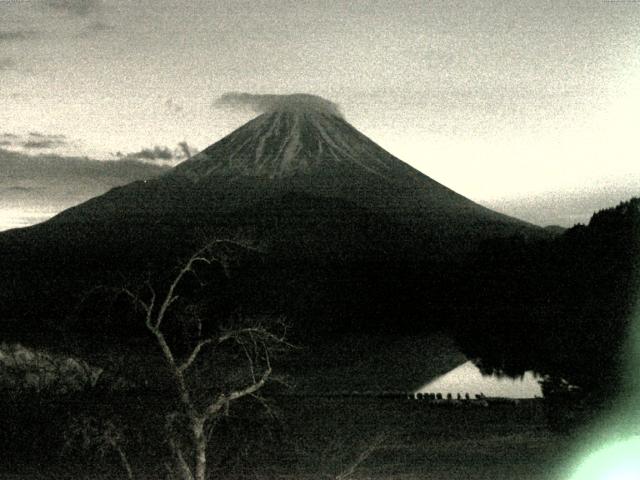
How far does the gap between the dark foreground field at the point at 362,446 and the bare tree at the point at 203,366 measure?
32.0 inches

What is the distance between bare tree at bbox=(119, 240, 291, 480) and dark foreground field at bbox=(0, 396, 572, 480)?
814 millimetres

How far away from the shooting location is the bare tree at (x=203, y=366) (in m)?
7.98

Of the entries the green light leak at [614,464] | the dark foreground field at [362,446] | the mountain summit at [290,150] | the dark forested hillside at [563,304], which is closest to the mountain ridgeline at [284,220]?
the mountain summit at [290,150]

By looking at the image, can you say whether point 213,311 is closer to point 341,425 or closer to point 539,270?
point 539,270

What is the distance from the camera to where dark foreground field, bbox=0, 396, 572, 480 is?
12828mm

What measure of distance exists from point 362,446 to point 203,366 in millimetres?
11816

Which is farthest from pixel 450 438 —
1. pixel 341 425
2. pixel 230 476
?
pixel 230 476

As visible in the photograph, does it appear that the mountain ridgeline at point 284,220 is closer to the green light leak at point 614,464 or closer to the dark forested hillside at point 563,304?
the dark forested hillside at point 563,304

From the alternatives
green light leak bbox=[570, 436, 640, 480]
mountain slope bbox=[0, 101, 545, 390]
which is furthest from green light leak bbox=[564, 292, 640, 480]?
mountain slope bbox=[0, 101, 545, 390]

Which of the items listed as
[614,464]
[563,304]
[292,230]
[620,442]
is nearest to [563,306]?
[563,304]

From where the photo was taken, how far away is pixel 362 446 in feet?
49.7

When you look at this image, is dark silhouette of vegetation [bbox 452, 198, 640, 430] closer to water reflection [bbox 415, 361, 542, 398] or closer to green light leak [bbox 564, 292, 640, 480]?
green light leak [bbox 564, 292, 640, 480]

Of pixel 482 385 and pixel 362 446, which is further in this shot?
pixel 482 385

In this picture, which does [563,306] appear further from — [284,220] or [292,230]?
[284,220]
